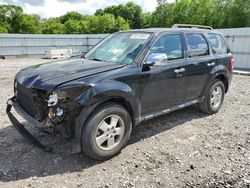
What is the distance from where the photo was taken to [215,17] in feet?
131

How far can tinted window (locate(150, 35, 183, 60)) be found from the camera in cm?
411

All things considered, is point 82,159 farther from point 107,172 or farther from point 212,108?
point 212,108

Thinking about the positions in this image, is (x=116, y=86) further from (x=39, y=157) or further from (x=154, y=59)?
(x=39, y=157)

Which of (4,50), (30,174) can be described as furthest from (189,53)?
(4,50)

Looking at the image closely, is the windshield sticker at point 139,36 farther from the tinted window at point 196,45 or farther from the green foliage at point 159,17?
the green foliage at point 159,17

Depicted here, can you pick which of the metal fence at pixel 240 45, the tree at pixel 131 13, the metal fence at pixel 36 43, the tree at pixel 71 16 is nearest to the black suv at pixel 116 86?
the metal fence at pixel 240 45

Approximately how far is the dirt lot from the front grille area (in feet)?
2.29

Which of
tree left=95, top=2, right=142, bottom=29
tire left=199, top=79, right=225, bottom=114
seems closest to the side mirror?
tire left=199, top=79, right=225, bottom=114

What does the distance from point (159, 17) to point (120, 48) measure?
5607cm

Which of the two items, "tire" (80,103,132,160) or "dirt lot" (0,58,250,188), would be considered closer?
"dirt lot" (0,58,250,188)

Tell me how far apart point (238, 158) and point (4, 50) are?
892 inches

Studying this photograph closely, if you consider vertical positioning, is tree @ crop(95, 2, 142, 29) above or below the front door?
above

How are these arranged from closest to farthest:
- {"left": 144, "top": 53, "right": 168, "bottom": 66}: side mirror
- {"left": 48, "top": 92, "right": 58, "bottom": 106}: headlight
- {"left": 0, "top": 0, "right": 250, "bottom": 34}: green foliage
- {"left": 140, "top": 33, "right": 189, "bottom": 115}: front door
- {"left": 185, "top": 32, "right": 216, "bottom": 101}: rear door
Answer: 1. {"left": 48, "top": 92, "right": 58, "bottom": 106}: headlight
2. {"left": 144, "top": 53, "right": 168, "bottom": 66}: side mirror
3. {"left": 140, "top": 33, "right": 189, "bottom": 115}: front door
4. {"left": 185, "top": 32, "right": 216, "bottom": 101}: rear door
5. {"left": 0, "top": 0, "right": 250, "bottom": 34}: green foliage

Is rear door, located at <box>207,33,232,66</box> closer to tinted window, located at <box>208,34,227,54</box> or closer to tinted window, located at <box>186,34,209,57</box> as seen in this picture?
tinted window, located at <box>208,34,227,54</box>
